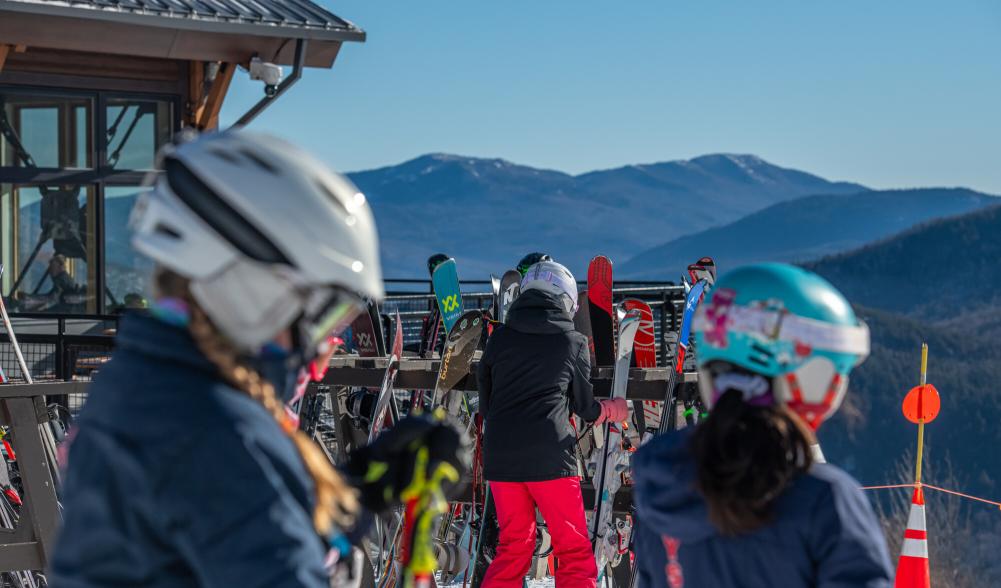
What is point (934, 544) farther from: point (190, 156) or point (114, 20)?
point (190, 156)

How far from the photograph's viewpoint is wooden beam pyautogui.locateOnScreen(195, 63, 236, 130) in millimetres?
12312

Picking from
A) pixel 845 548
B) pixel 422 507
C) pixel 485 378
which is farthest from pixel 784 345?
pixel 485 378

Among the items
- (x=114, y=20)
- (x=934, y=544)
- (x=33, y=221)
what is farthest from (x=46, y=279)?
(x=934, y=544)

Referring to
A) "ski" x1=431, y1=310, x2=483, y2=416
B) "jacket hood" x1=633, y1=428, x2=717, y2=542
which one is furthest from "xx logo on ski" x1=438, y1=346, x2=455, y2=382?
"jacket hood" x1=633, y1=428, x2=717, y2=542

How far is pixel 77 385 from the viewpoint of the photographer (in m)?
4.42

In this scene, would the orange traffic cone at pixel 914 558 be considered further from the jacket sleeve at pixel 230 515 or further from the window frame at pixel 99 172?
the window frame at pixel 99 172

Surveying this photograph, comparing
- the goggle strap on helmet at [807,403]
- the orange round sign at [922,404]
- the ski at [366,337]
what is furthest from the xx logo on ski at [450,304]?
the goggle strap on helmet at [807,403]

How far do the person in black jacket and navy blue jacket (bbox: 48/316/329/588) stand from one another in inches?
144

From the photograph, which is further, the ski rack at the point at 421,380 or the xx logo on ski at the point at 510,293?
the xx logo on ski at the point at 510,293

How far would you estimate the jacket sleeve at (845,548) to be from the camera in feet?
6.14

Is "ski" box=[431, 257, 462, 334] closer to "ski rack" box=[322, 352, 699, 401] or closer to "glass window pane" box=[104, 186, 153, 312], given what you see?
"ski rack" box=[322, 352, 699, 401]

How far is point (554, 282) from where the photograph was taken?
212 inches

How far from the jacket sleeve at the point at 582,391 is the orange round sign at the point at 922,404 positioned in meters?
2.22

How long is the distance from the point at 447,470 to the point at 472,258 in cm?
19402
